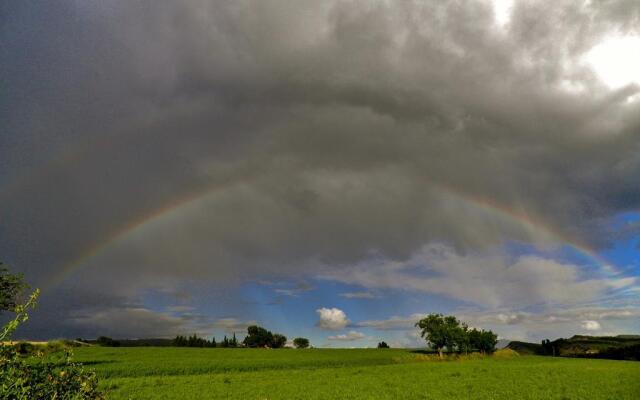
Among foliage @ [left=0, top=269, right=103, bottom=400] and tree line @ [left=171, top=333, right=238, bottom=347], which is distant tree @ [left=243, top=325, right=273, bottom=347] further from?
foliage @ [left=0, top=269, right=103, bottom=400]

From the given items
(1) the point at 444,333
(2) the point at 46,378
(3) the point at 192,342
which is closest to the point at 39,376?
(2) the point at 46,378

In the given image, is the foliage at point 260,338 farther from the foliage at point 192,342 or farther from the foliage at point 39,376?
the foliage at point 39,376

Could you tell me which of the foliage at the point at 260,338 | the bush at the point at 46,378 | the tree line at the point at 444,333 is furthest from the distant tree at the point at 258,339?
the bush at the point at 46,378

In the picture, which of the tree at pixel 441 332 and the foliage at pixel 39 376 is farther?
the tree at pixel 441 332

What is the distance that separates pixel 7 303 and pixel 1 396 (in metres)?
58.4

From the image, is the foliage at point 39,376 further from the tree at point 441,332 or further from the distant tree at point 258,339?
the distant tree at point 258,339

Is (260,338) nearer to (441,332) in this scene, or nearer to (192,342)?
(192,342)

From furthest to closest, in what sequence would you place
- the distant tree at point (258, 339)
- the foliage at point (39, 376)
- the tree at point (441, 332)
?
the distant tree at point (258, 339)
the tree at point (441, 332)
the foliage at point (39, 376)

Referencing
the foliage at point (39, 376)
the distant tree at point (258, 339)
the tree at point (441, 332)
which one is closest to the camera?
the foliage at point (39, 376)

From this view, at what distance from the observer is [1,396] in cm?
593

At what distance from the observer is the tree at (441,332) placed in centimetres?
11812

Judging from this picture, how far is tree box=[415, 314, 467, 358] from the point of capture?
11812cm

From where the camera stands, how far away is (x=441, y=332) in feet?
388

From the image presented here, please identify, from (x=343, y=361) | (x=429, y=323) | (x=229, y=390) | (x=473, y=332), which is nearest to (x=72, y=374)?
(x=229, y=390)
